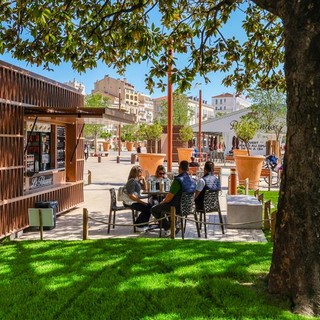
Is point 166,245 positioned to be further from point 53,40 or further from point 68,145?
point 68,145

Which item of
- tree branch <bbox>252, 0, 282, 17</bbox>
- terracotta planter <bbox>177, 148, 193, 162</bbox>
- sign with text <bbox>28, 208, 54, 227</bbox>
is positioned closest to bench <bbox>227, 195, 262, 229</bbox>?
sign with text <bbox>28, 208, 54, 227</bbox>

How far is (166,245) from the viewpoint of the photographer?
7699 millimetres

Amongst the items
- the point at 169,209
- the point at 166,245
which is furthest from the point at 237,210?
the point at 166,245

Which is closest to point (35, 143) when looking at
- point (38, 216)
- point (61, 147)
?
point (61, 147)

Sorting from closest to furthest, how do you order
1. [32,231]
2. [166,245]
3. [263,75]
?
[166,245]
[32,231]
[263,75]

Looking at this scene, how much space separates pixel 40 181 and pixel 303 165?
7.61 meters

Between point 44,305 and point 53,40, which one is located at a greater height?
point 53,40

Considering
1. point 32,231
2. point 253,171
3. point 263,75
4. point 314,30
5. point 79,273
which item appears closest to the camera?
point 314,30

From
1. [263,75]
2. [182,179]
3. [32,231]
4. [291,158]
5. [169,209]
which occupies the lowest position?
[32,231]

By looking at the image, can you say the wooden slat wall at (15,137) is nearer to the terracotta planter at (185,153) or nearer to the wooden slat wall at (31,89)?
the wooden slat wall at (31,89)

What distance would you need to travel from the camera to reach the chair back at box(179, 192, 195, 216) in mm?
8711

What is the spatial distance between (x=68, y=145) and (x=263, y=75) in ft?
19.6

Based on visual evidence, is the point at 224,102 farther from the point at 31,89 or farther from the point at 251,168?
the point at 31,89

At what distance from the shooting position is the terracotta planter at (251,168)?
57.7 ft
